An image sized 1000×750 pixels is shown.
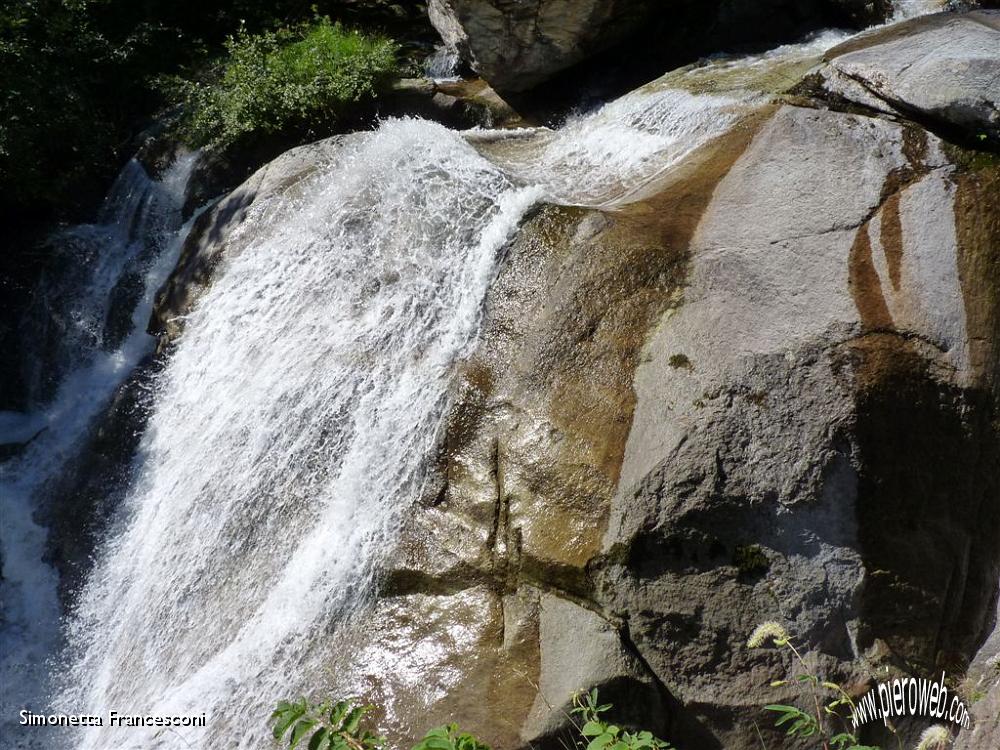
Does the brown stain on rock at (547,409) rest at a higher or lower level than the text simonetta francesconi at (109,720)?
higher

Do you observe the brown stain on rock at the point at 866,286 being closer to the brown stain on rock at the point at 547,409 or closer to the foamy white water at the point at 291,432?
the brown stain on rock at the point at 547,409

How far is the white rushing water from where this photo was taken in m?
4.90

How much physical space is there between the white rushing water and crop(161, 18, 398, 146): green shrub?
7.12 feet

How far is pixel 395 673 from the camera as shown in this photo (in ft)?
14.4

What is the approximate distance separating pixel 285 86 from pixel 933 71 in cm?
607

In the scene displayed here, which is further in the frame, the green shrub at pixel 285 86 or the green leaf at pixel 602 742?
the green shrub at pixel 285 86

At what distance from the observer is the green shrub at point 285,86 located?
8.77 metres

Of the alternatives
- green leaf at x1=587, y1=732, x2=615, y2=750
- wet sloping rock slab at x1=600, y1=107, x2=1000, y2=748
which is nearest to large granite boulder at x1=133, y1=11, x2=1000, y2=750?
wet sloping rock slab at x1=600, y1=107, x2=1000, y2=748

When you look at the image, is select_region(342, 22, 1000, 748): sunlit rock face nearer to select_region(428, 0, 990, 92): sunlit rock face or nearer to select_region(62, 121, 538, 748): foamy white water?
select_region(62, 121, 538, 748): foamy white water

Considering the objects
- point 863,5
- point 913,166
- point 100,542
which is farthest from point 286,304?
point 863,5

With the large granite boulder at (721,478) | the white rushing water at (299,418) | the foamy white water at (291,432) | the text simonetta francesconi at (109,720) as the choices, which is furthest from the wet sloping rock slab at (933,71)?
the text simonetta francesconi at (109,720)

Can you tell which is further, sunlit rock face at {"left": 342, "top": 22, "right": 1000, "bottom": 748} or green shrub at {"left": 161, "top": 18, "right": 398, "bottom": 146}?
green shrub at {"left": 161, "top": 18, "right": 398, "bottom": 146}

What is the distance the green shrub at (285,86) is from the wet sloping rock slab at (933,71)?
482cm

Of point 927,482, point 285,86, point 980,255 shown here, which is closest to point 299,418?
point 927,482
